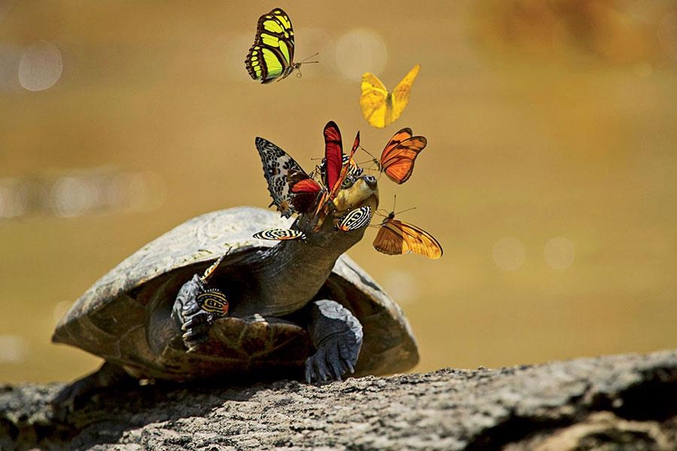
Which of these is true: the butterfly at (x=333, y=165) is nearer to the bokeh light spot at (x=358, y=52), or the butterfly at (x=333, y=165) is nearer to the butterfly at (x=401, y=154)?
the butterfly at (x=401, y=154)

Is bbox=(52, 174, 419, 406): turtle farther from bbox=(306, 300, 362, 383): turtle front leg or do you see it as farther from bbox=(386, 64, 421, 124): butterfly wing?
bbox=(386, 64, 421, 124): butterfly wing

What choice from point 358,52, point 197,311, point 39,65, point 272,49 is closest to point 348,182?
point 272,49

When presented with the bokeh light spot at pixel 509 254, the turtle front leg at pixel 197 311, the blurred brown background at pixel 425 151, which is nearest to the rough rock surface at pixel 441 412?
the turtle front leg at pixel 197 311

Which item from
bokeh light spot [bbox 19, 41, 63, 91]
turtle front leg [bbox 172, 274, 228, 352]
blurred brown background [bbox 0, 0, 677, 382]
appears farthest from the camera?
bokeh light spot [bbox 19, 41, 63, 91]

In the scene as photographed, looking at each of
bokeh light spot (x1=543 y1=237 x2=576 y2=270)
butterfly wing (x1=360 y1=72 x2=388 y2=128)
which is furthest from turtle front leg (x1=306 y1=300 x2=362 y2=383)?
bokeh light spot (x1=543 y1=237 x2=576 y2=270)

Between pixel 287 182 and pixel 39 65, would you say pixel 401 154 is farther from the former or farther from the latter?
pixel 39 65

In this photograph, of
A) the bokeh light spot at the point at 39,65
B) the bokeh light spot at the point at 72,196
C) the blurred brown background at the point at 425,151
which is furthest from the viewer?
the bokeh light spot at the point at 39,65
